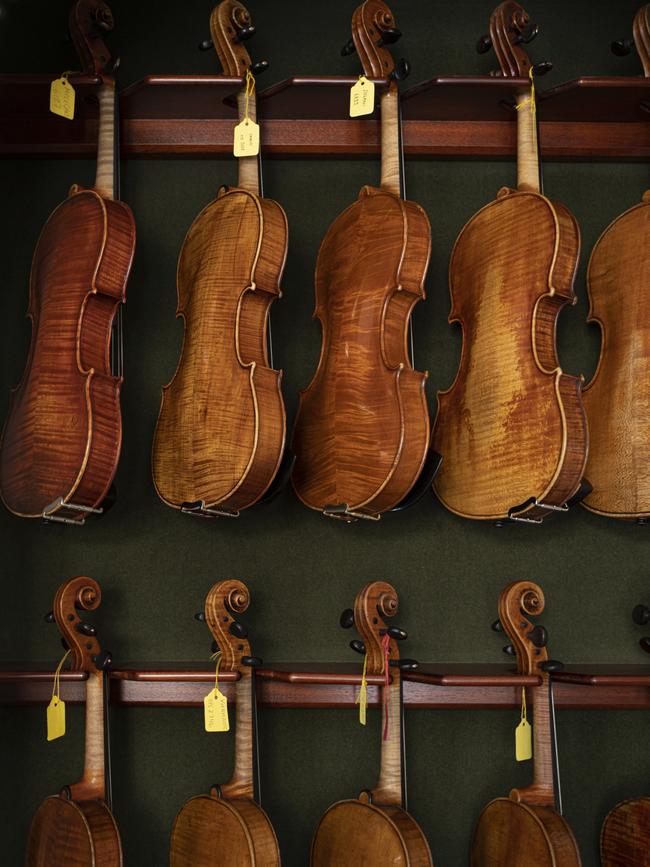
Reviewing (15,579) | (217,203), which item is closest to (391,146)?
(217,203)

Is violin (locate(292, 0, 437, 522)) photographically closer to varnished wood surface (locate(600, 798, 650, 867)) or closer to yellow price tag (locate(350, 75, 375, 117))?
yellow price tag (locate(350, 75, 375, 117))

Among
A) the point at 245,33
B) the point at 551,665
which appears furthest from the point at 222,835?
the point at 245,33

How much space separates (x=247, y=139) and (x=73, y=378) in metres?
0.77

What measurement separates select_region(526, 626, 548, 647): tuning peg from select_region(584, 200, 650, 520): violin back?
1.18 ft

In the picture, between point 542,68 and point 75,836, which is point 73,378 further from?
point 542,68

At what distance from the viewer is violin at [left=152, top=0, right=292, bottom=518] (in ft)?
7.79

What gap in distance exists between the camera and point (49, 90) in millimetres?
2654

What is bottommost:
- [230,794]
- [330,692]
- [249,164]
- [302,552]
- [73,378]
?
[230,794]

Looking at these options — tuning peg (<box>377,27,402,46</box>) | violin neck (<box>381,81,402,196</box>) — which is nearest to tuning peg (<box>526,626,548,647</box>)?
violin neck (<box>381,81,402,196</box>)

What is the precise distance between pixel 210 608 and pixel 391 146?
127 cm

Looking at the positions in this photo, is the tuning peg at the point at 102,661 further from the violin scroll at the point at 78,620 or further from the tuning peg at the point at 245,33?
the tuning peg at the point at 245,33

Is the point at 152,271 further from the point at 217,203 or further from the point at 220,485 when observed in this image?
the point at 220,485

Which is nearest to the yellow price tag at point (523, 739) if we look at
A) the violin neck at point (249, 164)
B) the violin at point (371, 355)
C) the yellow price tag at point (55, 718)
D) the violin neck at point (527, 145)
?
the violin at point (371, 355)

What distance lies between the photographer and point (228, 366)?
2.43m
